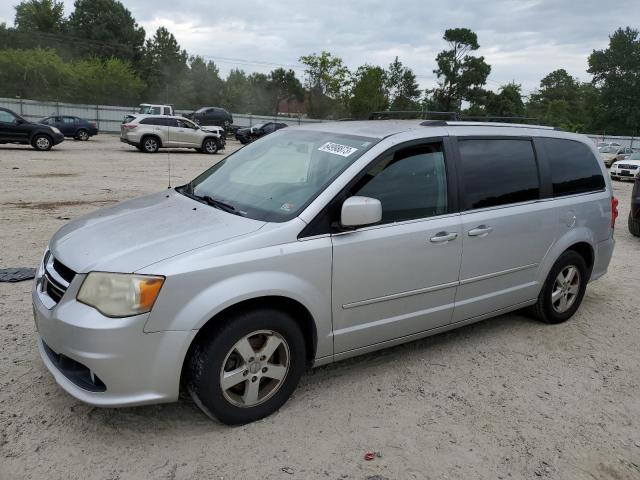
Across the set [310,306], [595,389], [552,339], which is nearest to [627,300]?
[552,339]

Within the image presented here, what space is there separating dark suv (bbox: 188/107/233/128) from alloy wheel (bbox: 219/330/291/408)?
34968mm

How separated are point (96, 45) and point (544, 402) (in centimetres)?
7313

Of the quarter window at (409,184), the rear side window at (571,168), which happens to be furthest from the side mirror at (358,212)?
the rear side window at (571,168)

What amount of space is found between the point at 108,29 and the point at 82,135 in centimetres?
4756

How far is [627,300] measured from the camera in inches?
221

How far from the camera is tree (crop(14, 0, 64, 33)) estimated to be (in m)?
69.9

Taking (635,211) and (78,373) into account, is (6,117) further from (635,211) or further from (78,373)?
(78,373)

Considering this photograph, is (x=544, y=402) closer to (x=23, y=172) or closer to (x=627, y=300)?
(x=627, y=300)

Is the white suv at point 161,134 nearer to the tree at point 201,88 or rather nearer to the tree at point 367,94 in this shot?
the tree at point 367,94

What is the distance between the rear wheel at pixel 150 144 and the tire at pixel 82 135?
8.75 metres

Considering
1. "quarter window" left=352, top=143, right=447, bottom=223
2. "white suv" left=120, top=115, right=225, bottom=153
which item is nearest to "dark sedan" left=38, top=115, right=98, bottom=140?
"white suv" left=120, top=115, right=225, bottom=153

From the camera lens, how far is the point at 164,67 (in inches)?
2657

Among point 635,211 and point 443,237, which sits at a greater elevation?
point 443,237

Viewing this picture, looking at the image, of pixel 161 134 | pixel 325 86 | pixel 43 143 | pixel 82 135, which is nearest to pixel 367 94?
pixel 325 86
